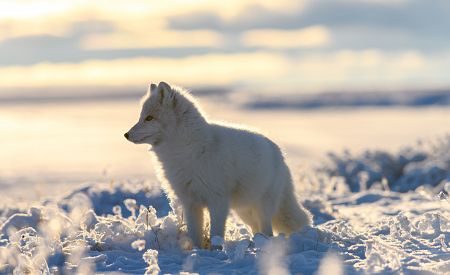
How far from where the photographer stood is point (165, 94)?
6.53m

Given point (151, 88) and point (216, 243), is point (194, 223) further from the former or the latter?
point (151, 88)

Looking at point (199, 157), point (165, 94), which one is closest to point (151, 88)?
point (165, 94)

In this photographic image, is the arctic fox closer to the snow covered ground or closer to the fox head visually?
the fox head

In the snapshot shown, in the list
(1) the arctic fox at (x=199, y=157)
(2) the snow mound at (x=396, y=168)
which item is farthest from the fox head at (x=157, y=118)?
(2) the snow mound at (x=396, y=168)

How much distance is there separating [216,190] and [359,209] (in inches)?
180

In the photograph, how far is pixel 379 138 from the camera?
28953 mm

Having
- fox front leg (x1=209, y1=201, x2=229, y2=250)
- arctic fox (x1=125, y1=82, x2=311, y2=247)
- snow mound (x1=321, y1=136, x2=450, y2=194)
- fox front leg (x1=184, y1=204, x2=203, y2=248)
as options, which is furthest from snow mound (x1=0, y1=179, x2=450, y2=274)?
snow mound (x1=321, y1=136, x2=450, y2=194)

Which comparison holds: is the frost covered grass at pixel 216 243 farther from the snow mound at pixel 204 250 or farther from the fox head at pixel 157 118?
the fox head at pixel 157 118

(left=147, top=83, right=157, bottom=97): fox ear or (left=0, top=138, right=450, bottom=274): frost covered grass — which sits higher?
(left=147, top=83, right=157, bottom=97): fox ear

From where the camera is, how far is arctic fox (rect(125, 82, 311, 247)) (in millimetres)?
6430

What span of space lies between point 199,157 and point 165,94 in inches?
28.1

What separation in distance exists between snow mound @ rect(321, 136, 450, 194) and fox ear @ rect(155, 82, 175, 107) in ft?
25.8

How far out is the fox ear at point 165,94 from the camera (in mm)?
6512

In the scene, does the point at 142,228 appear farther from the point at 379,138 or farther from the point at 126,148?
the point at 379,138
